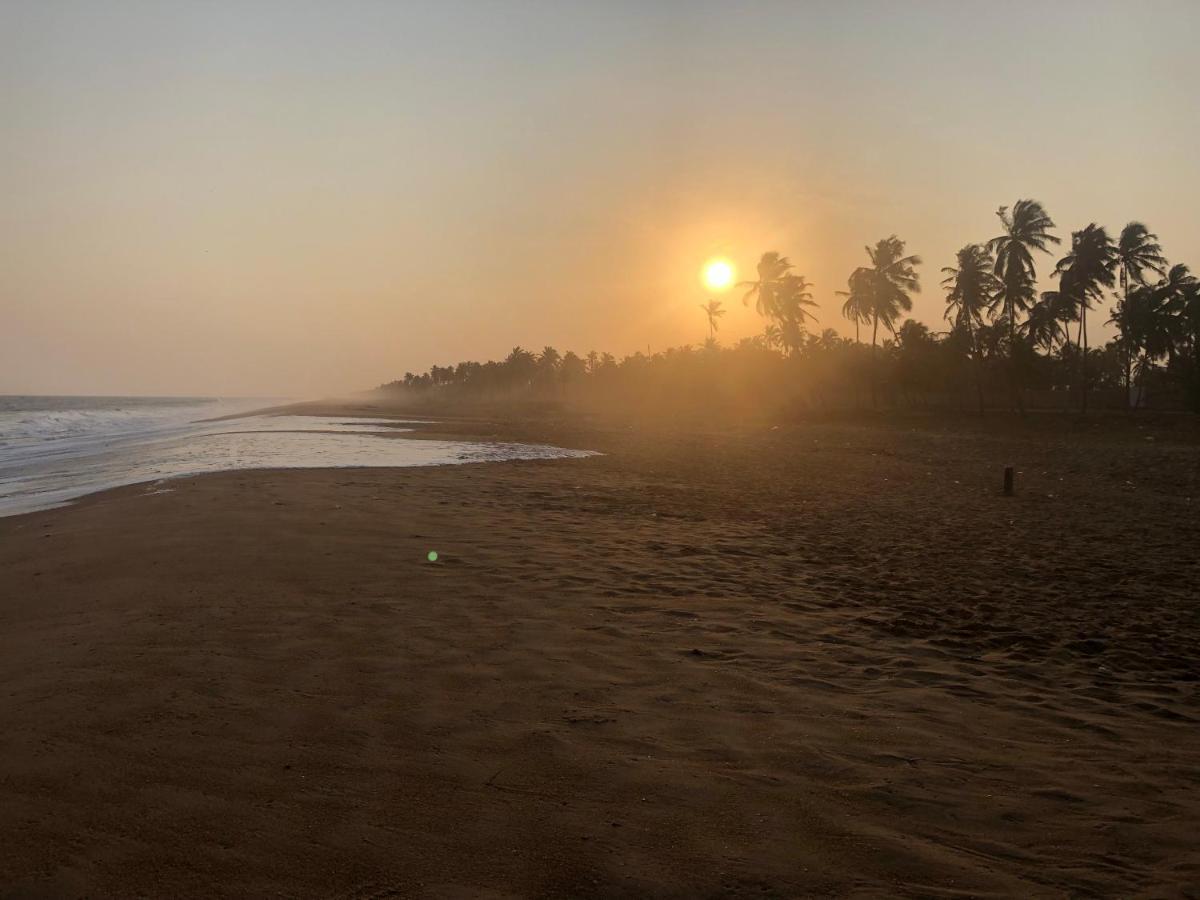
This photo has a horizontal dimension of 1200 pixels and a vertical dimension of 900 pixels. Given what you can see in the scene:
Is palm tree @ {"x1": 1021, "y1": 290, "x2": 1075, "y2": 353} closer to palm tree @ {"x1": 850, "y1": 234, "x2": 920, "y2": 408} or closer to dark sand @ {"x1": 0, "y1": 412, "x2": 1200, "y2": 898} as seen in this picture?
palm tree @ {"x1": 850, "y1": 234, "x2": 920, "y2": 408}

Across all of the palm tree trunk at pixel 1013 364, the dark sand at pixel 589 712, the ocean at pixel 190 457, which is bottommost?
the dark sand at pixel 589 712

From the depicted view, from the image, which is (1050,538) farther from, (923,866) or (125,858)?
(125,858)

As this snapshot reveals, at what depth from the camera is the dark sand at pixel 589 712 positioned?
3174 millimetres

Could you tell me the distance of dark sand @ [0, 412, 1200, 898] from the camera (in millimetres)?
3174

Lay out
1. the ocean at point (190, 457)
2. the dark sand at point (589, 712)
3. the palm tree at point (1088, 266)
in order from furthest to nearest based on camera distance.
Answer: the palm tree at point (1088, 266) → the ocean at point (190, 457) → the dark sand at point (589, 712)

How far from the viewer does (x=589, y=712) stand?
185 inches

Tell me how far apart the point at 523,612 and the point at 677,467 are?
1396 centimetres

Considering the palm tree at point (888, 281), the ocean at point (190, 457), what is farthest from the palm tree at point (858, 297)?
the ocean at point (190, 457)

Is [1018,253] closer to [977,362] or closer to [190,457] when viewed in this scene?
[977,362]

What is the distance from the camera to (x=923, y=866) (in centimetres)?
318

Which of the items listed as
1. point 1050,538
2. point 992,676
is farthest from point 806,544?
point 992,676

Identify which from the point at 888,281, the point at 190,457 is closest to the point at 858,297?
the point at 888,281

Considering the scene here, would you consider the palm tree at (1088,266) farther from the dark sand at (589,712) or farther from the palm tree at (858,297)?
the dark sand at (589,712)

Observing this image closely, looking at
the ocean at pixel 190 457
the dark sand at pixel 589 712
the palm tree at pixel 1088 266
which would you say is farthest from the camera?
the palm tree at pixel 1088 266
